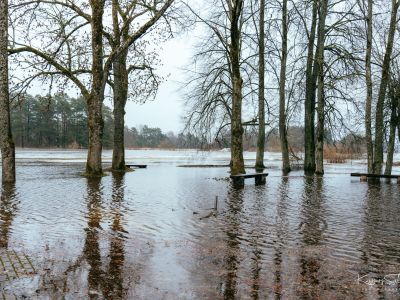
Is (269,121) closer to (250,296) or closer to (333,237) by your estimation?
(333,237)

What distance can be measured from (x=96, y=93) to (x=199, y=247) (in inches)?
522

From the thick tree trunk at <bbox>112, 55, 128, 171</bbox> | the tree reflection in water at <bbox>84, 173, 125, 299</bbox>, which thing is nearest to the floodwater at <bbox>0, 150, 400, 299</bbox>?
the tree reflection in water at <bbox>84, 173, 125, 299</bbox>

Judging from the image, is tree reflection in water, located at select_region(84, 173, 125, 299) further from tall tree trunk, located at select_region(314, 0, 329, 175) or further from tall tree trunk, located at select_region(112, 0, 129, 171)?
tall tree trunk, located at select_region(314, 0, 329, 175)

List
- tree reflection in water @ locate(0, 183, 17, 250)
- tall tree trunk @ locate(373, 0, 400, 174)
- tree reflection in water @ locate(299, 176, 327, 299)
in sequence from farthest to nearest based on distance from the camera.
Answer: tall tree trunk @ locate(373, 0, 400, 174) → tree reflection in water @ locate(0, 183, 17, 250) → tree reflection in water @ locate(299, 176, 327, 299)

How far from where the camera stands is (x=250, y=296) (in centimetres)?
434

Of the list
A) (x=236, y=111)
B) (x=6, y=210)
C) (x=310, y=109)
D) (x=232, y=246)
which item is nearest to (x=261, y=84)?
(x=310, y=109)

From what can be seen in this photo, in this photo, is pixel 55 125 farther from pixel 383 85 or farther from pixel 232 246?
pixel 232 246

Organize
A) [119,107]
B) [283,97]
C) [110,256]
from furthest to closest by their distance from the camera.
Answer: [283,97], [119,107], [110,256]

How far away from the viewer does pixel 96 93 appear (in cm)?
1827

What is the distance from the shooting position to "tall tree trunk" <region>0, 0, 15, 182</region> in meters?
14.1

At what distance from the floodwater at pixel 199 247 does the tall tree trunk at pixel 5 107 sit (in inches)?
138

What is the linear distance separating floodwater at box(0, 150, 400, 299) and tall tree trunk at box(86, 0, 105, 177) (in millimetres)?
6657

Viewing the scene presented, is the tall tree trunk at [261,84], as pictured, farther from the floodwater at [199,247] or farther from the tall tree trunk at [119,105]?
the floodwater at [199,247]

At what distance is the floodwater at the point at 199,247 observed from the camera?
452cm
